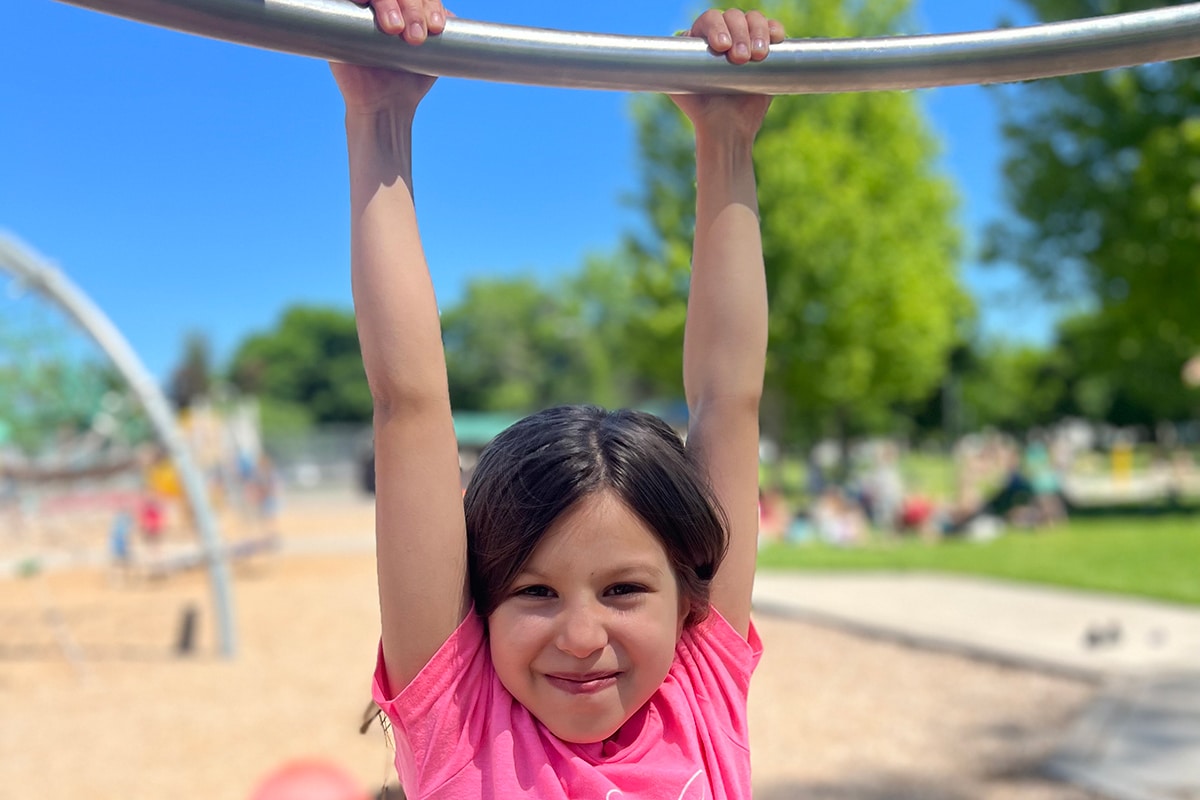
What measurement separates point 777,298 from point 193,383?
55130 mm

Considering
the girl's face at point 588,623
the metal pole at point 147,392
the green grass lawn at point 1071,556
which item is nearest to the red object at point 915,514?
the green grass lawn at point 1071,556

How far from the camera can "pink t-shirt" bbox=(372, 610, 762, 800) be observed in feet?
4.26

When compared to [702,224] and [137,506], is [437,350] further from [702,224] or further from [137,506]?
[137,506]

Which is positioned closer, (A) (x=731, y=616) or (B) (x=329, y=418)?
(A) (x=731, y=616)

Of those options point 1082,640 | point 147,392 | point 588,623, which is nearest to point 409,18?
point 588,623

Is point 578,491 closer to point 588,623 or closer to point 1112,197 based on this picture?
point 588,623

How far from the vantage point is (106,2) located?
3.56 ft

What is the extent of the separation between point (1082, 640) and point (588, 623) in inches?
272

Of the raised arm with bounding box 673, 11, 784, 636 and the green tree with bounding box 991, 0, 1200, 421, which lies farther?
the green tree with bounding box 991, 0, 1200, 421

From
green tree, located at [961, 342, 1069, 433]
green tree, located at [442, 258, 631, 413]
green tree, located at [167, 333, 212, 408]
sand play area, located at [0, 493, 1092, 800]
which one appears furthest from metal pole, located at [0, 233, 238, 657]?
green tree, located at [167, 333, 212, 408]

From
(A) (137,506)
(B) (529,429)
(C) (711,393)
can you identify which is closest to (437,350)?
(B) (529,429)

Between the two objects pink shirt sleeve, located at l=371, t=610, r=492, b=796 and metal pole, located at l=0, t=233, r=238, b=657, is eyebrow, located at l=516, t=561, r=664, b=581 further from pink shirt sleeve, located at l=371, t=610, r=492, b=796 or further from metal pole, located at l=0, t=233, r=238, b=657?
metal pole, located at l=0, t=233, r=238, b=657

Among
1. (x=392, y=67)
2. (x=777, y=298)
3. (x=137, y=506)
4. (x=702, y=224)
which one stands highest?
(x=777, y=298)

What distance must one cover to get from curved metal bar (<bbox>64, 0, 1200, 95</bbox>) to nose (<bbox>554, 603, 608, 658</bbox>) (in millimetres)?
617
